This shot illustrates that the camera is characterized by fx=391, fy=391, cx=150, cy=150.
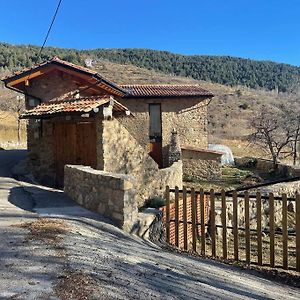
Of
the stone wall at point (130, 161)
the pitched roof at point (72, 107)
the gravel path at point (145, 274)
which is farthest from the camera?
the stone wall at point (130, 161)

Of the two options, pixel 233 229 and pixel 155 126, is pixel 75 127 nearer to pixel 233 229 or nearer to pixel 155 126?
pixel 233 229

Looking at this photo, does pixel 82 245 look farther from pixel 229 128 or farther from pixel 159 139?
pixel 229 128

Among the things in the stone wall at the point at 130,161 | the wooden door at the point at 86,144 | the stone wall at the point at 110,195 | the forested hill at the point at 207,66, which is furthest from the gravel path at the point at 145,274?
the forested hill at the point at 207,66

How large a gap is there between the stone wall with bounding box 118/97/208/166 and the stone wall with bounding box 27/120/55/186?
311 inches

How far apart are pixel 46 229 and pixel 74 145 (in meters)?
5.35

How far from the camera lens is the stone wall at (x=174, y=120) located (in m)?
19.9

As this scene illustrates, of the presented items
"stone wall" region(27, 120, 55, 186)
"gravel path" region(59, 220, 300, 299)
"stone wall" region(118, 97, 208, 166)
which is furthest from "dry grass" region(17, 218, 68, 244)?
"stone wall" region(118, 97, 208, 166)

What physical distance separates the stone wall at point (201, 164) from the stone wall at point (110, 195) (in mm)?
11144

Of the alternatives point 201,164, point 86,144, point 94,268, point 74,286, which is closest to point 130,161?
point 86,144

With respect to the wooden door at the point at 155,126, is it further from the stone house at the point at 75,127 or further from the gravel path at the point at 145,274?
the gravel path at the point at 145,274

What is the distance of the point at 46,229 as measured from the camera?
5746 mm

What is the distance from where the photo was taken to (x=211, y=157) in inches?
723

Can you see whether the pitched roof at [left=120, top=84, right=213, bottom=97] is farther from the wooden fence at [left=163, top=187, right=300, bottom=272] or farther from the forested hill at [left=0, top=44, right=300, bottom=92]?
the forested hill at [left=0, top=44, right=300, bottom=92]

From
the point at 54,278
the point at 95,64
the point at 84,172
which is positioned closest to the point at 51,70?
the point at 84,172
